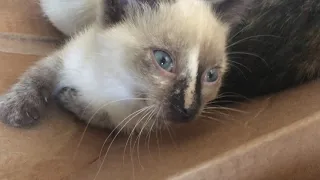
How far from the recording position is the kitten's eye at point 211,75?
1019 mm

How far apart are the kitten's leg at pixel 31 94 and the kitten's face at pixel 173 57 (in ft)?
0.70

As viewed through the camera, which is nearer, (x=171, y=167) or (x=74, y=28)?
(x=171, y=167)

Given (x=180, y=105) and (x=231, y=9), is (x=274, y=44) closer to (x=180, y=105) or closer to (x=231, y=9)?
(x=231, y=9)

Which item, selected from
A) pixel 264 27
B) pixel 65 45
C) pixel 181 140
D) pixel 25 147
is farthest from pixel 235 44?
pixel 25 147

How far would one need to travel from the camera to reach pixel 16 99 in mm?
1068

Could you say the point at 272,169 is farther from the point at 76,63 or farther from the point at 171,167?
the point at 76,63

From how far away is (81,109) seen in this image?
3.54 ft

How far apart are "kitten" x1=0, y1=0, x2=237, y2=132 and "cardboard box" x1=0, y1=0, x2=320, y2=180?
0.14 feet

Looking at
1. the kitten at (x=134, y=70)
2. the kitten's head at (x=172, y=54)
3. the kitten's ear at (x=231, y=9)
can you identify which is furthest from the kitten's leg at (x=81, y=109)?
the kitten's ear at (x=231, y=9)

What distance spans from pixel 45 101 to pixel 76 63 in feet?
0.34

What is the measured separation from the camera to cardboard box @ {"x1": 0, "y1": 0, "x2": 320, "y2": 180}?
876 mm

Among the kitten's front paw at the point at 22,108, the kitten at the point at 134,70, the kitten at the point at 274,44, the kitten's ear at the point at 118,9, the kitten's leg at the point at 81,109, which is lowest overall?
the kitten's front paw at the point at 22,108

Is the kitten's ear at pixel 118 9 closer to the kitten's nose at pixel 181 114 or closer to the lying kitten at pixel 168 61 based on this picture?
the lying kitten at pixel 168 61

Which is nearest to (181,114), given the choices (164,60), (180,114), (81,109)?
(180,114)
